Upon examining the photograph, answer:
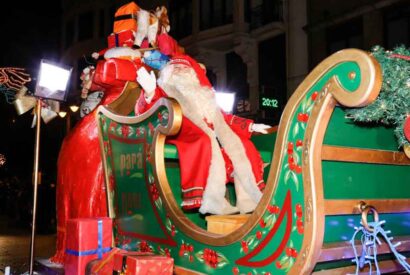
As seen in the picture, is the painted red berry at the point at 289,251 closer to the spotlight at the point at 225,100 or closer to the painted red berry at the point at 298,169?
the painted red berry at the point at 298,169

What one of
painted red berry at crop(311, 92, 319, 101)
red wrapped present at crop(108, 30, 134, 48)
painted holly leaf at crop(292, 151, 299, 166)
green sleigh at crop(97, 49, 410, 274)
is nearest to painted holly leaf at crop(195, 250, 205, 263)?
green sleigh at crop(97, 49, 410, 274)

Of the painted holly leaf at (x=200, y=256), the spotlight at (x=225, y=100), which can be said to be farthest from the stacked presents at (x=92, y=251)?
the spotlight at (x=225, y=100)

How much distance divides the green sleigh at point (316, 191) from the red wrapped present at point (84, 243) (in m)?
0.67

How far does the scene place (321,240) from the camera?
67.5 inches

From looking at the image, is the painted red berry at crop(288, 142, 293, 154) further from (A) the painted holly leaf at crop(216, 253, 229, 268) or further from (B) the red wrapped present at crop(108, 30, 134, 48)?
(B) the red wrapped present at crop(108, 30, 134, 48)

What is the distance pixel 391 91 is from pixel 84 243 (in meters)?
2.24

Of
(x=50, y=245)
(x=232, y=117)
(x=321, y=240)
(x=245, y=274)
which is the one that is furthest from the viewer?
(x=50, y=245)

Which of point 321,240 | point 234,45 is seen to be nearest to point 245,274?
point 321,240

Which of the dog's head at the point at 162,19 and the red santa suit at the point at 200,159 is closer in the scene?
the red santa suit at the point at 200,159

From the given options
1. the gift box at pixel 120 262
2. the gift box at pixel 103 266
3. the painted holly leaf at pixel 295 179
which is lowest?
the gift box at pixel 103 266

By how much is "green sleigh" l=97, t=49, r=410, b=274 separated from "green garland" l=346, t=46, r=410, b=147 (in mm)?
123

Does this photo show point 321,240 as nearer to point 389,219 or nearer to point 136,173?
point 389,219

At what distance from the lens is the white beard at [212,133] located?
2652mm

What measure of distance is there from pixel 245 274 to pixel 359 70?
1141mm
